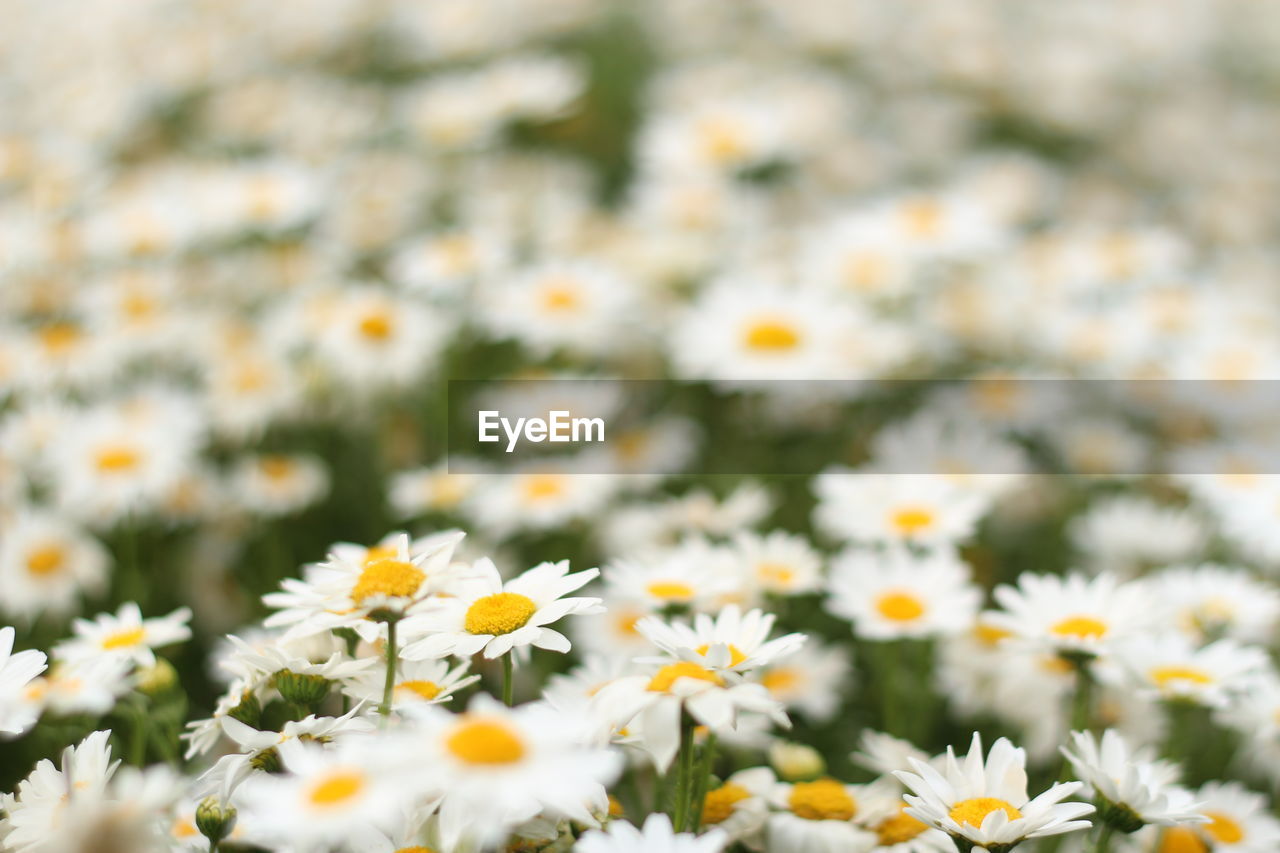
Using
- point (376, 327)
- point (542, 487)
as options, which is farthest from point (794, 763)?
point (376, 327)

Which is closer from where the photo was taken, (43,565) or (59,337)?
(43,565)

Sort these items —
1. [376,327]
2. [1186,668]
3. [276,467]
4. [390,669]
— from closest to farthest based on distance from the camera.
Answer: [390,669] → [1186,668] → [276,467] → [376,327]

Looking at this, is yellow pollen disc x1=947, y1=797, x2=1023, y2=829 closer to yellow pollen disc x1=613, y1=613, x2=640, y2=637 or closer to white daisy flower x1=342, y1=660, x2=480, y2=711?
white daisy flower x1=342, y1=660, x2=480, y2=711

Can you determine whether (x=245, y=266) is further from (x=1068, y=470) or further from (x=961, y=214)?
(x=1068, y=470)

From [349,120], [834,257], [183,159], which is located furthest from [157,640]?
[183,159]

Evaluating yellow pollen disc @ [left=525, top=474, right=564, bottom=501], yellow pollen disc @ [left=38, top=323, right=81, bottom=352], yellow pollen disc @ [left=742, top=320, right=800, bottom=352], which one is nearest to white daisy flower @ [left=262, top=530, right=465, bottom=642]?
yellow pollen disc @ [left=525, top=474, right=564, bottom=501]

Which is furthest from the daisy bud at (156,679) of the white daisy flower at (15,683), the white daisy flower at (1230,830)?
the white daisy flower at (1230,830)

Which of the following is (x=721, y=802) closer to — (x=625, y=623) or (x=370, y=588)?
(x=370, y=588)
